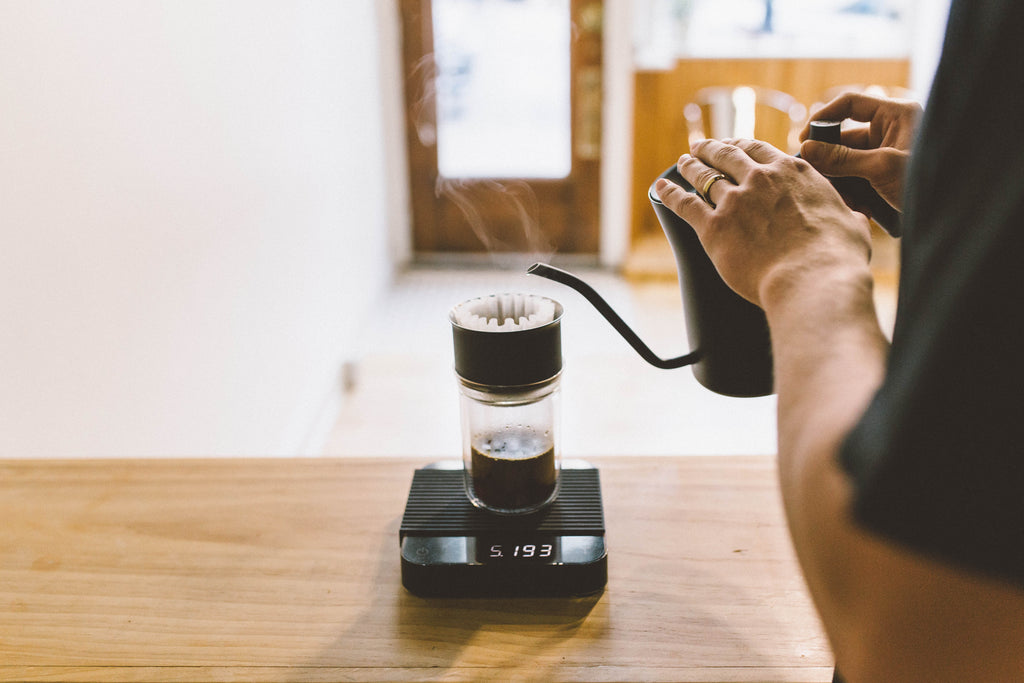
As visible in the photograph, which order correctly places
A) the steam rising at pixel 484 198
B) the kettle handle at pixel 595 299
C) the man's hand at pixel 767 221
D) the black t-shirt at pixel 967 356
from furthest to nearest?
1. the steam rising at pixel 484 198
2. the kettle handle at pixel 595 299
3. the man's hand at pixel 767 221
4. the black t-shirt at pixel 967 356

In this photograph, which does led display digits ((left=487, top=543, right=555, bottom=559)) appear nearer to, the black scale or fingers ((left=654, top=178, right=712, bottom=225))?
the black scale

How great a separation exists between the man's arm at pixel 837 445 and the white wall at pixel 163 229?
1.04 metres

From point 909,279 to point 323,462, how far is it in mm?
699

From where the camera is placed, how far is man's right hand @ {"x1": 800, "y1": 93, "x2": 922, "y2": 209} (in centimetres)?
74

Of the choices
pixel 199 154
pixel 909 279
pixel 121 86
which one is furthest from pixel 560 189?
pixel 909 279

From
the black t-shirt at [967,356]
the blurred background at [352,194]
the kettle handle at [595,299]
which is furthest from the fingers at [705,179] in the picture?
the blurred background at [352,194]

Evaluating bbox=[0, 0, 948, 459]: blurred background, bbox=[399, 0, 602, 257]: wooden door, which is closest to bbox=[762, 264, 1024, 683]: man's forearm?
bbox=[0, 0, 948, 459]: blurred background

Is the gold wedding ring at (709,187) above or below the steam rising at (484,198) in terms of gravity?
above

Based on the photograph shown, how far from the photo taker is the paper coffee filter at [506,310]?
0.74 meters

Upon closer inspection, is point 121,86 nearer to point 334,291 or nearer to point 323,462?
point 323,462

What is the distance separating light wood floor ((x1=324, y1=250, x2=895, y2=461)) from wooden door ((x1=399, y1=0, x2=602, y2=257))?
58 centimetres

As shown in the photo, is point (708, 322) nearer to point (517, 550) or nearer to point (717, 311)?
point (717, 311)

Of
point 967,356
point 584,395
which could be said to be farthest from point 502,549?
point 584,395

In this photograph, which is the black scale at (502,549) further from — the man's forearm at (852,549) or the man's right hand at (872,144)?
the man's right hand at (872,144)
